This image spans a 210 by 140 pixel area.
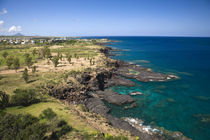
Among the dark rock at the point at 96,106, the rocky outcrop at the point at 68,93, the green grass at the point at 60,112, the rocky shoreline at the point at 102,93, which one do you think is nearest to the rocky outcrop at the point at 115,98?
the rocky shoreline at the point at 102,93

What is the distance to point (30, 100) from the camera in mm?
35062

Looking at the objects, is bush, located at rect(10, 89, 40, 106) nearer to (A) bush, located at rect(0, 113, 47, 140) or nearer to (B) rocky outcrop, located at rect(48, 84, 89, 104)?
(B) rocky outcrop, located at rect(48, 84, 89, 104)

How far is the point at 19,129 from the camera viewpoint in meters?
20.1

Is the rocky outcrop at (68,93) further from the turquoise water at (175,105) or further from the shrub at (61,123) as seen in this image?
the shrub at (61,123)

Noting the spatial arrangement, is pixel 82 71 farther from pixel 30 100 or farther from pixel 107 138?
pixel 107 138

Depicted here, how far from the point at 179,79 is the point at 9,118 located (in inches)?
3123

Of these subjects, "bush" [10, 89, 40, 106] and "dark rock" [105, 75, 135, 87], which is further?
"dark rock" [105, 75, 135, 87]

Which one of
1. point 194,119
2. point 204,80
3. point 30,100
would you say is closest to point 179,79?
point 204,80

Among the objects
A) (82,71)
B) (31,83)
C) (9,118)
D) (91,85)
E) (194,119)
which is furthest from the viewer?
(82,71)

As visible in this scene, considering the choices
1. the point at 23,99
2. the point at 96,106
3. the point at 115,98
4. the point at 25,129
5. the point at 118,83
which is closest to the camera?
the point at 25,129

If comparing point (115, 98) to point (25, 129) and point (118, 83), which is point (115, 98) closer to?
point (118, 83)

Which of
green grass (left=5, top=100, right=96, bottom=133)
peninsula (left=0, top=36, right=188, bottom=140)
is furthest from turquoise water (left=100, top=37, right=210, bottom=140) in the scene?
green grass (left=5, top=100, right=96, bottom=133)

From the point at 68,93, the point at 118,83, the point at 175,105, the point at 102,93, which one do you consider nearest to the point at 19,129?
the point at 68,93

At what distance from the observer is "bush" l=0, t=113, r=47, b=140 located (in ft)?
60.1
